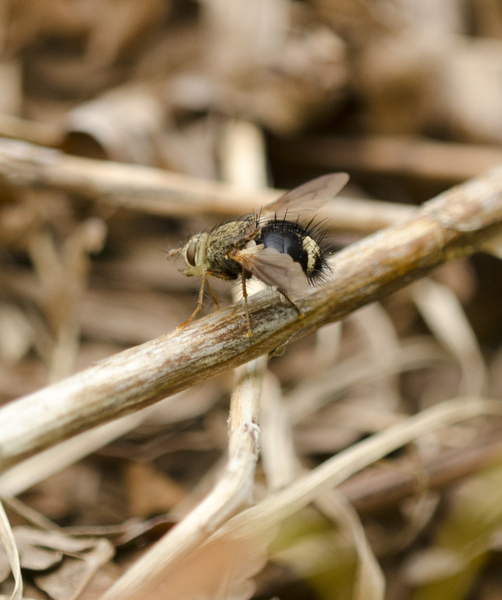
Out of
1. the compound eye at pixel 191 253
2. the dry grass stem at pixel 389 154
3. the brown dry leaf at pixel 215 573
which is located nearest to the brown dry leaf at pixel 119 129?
the dry grass stem at pixel 389 154

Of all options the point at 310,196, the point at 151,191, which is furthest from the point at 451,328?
the point at 151,191

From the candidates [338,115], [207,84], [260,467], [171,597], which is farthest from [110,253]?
[171,597]

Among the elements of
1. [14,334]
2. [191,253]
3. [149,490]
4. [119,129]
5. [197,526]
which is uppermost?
[119,129]

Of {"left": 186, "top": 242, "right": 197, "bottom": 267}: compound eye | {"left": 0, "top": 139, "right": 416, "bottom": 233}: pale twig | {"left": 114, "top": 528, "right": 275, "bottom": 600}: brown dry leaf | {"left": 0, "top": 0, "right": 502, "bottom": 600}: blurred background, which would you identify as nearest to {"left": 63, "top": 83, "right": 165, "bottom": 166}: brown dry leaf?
{"left": 0, "top": 0, "right": 502, "bottom": 600}: blurred background

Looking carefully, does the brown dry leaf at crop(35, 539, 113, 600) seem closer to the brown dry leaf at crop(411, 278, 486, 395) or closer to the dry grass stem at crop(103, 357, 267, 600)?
the dry grass stem at crop(103, 357, 267, 600)

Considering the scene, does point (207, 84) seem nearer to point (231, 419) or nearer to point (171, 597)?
point (231, 419)

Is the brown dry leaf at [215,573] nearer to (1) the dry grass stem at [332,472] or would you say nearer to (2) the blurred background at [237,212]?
(1) the dry grass stem at [332,472]

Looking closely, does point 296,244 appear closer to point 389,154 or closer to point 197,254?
point 197,254
